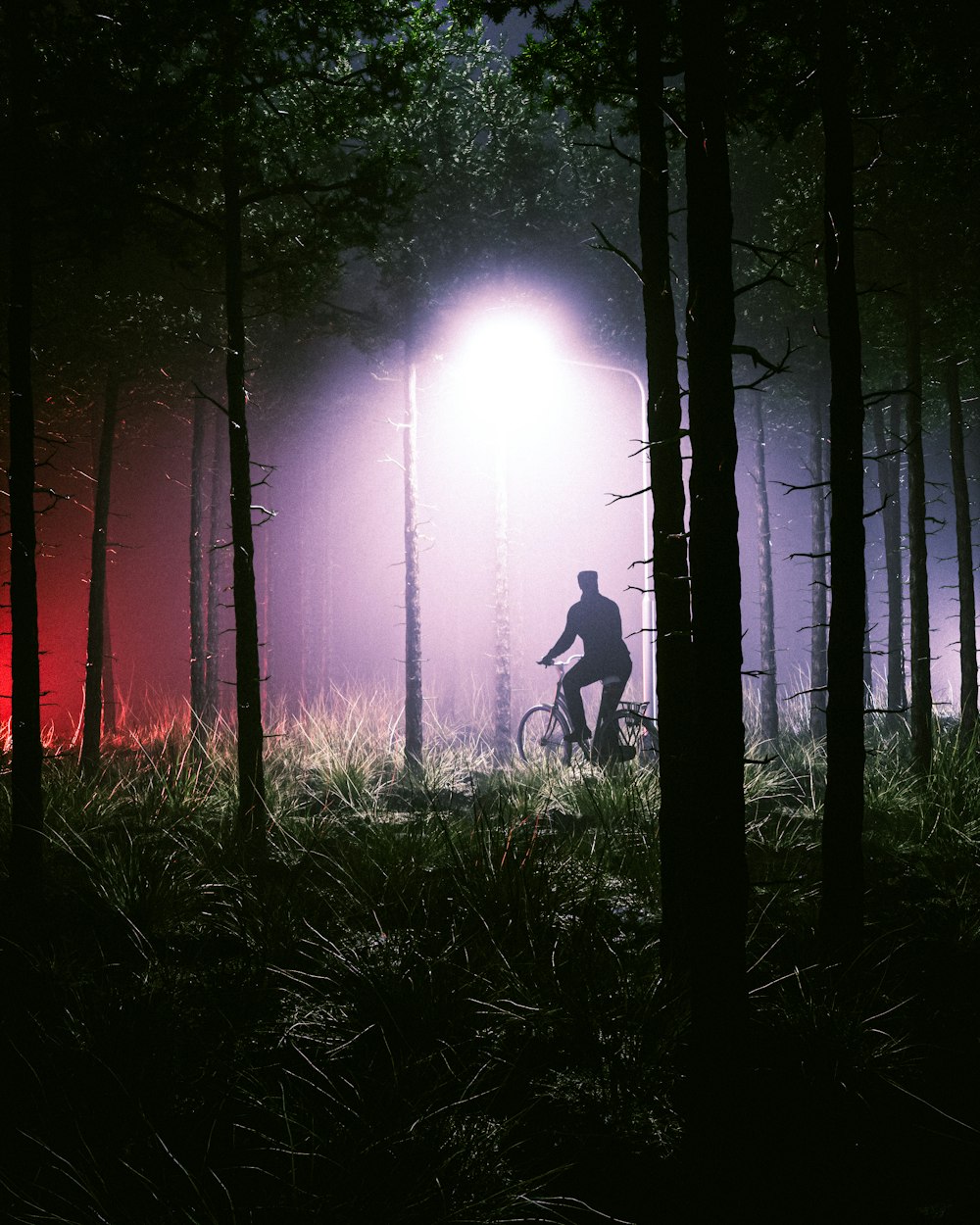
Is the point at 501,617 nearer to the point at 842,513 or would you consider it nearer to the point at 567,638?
the point at 567,638

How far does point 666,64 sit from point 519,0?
1299 millimetres

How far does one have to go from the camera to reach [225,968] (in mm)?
4133

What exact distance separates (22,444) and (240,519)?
150 cm

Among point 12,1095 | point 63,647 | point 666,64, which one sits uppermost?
point 666,64

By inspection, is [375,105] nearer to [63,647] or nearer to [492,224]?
[492,224]

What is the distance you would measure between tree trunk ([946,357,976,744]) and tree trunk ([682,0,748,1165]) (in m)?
8.05

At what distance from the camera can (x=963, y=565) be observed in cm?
1051

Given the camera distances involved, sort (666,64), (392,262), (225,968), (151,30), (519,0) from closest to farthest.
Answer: (225,968) → (666,64) → (519,0) → (151,30) → (392,262)

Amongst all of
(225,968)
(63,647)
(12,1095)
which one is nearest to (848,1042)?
(225,968)

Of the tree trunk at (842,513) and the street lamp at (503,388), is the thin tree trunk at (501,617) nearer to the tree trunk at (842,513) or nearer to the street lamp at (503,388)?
the street lamp at (503,388)

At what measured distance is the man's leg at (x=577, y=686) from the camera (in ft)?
31.6

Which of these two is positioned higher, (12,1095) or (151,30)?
(151,30)

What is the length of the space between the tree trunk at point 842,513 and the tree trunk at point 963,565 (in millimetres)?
6214

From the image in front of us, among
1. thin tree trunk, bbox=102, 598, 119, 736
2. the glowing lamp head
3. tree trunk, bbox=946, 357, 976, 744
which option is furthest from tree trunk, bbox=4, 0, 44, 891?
tree trunk, bbox=946, 357, 976, 744
